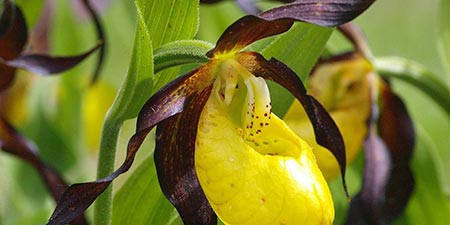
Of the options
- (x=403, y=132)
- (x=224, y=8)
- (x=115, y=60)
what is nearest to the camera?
(x=403, y=132)

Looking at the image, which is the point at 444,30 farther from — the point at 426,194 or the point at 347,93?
the point at 426,194

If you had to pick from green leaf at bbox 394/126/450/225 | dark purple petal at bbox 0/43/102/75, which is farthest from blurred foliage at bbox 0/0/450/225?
dark purple petal at bbox 0/43/102/75

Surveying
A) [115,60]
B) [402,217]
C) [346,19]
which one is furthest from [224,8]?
[115,60]

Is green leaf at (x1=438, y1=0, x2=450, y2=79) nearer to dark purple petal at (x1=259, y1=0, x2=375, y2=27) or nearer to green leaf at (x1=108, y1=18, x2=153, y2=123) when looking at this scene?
dark purple petal at (x1=259, y1=0, x2=375, y2=27)

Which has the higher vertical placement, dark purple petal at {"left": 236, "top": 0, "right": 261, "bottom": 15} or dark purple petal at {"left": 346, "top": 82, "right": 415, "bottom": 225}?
dark purple petal at {"left": 236, "top": 0, "right": 261, "bottom": 15}

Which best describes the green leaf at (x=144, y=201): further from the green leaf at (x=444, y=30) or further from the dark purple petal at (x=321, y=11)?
the green leaf at (x=444, y=30)

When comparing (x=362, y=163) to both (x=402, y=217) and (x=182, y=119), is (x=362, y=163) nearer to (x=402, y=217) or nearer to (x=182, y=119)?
(x=402, y=217)
